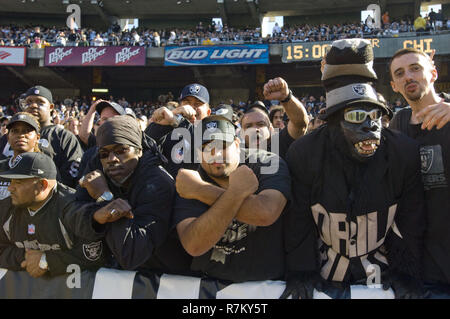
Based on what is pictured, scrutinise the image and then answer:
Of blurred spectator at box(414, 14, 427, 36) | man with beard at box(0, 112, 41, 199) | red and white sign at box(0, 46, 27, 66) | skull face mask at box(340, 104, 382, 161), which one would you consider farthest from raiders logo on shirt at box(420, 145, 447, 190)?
red and white sign at box(0, 46, 27, 66)

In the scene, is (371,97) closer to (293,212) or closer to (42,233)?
(293,212)

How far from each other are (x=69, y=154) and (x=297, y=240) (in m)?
2.74

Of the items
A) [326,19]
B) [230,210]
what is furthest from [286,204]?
[326,19]

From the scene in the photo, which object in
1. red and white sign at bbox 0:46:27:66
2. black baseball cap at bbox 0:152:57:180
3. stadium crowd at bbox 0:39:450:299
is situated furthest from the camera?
red and white sign at bbox 0:46:27:66

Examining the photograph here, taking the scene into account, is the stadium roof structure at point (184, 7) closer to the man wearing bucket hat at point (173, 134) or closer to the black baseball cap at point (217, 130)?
the man wearing bucket hat at point (173, 134)

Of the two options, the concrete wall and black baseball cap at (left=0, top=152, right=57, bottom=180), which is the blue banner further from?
black baseball cap at (left=0, top=152, right=57, bottom=180)

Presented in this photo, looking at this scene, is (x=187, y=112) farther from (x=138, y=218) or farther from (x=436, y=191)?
(x=436, y=191)

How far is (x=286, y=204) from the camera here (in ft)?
7.72

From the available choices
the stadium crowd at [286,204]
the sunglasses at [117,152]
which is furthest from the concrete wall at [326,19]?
the sunglasses at [117,152]

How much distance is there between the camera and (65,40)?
2309cm

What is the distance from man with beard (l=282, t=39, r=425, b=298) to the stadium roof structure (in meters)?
24.3

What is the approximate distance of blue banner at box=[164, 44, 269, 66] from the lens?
20609 millimetres

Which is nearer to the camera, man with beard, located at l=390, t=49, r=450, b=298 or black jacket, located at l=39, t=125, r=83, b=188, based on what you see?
man with beard, located at l=390, t=49, r=450, b=298

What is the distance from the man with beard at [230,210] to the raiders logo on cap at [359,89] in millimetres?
619
